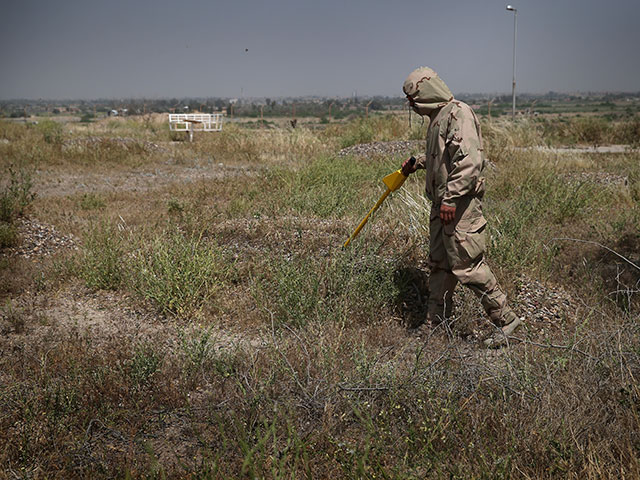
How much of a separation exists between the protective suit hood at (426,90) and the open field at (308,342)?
4.29 ft

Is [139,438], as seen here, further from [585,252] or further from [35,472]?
[585,252]

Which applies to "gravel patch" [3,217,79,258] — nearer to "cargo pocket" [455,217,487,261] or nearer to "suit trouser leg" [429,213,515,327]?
"suit trouser leg" [429,213,515,327]

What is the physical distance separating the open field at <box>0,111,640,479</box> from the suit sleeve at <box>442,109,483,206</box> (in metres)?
0.84

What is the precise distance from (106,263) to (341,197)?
2.92 m

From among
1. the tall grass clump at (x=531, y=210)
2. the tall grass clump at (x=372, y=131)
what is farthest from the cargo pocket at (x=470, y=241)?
the tall grass clump at (x=372, y=131)

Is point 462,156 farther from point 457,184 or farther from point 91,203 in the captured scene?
point 91,203

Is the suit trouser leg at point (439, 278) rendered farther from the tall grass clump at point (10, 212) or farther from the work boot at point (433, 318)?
the tall grass clump at point (10, 212)

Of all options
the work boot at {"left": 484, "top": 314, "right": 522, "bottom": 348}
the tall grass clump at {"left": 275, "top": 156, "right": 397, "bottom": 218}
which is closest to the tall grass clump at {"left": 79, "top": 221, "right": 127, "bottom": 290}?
the tall grass clump at {"left": 275, "top": 156, "right": 397, "bottom": 218}

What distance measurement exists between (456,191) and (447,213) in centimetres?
15

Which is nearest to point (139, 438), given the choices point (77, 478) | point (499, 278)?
point (77, 478)

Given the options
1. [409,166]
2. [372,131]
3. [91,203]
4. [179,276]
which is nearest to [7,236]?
[91,203]

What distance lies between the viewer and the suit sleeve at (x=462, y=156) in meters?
3.63

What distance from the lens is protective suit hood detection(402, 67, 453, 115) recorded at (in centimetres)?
388

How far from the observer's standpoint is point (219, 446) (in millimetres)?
2689
